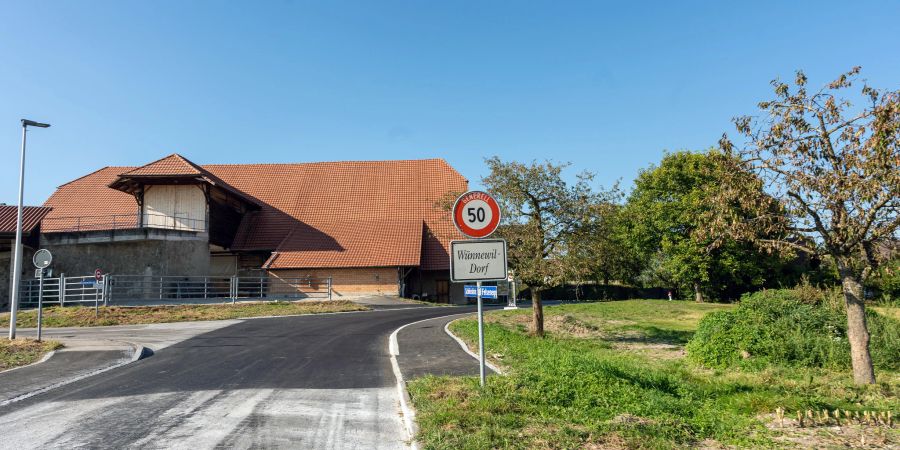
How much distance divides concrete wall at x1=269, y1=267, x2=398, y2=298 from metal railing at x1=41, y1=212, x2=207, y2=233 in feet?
20.6

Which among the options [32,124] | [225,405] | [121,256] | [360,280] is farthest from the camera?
[360,280]

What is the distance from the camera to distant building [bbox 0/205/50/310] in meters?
26.5

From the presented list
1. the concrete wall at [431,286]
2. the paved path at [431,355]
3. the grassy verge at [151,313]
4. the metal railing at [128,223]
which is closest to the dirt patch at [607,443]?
the paved path at [431,355]

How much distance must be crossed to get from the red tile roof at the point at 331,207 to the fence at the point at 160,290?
5.16 ft

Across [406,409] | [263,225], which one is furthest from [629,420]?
[263,225]

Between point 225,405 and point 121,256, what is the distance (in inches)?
1088

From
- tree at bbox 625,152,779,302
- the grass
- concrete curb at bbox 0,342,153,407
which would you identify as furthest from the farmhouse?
concrete curb at bbox 0,342,153,407

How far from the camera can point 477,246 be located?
24.8ft

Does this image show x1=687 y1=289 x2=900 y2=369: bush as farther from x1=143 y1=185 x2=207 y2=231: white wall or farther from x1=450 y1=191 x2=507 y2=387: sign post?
x1=143 y1=185 x2=207 y2=231: white wall

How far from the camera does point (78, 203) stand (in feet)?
129

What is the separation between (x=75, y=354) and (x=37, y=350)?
155cm

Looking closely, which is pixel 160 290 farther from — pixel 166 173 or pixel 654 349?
pixel 654 349

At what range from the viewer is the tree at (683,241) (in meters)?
37.9

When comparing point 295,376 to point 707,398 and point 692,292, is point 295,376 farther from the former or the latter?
point 692,292
